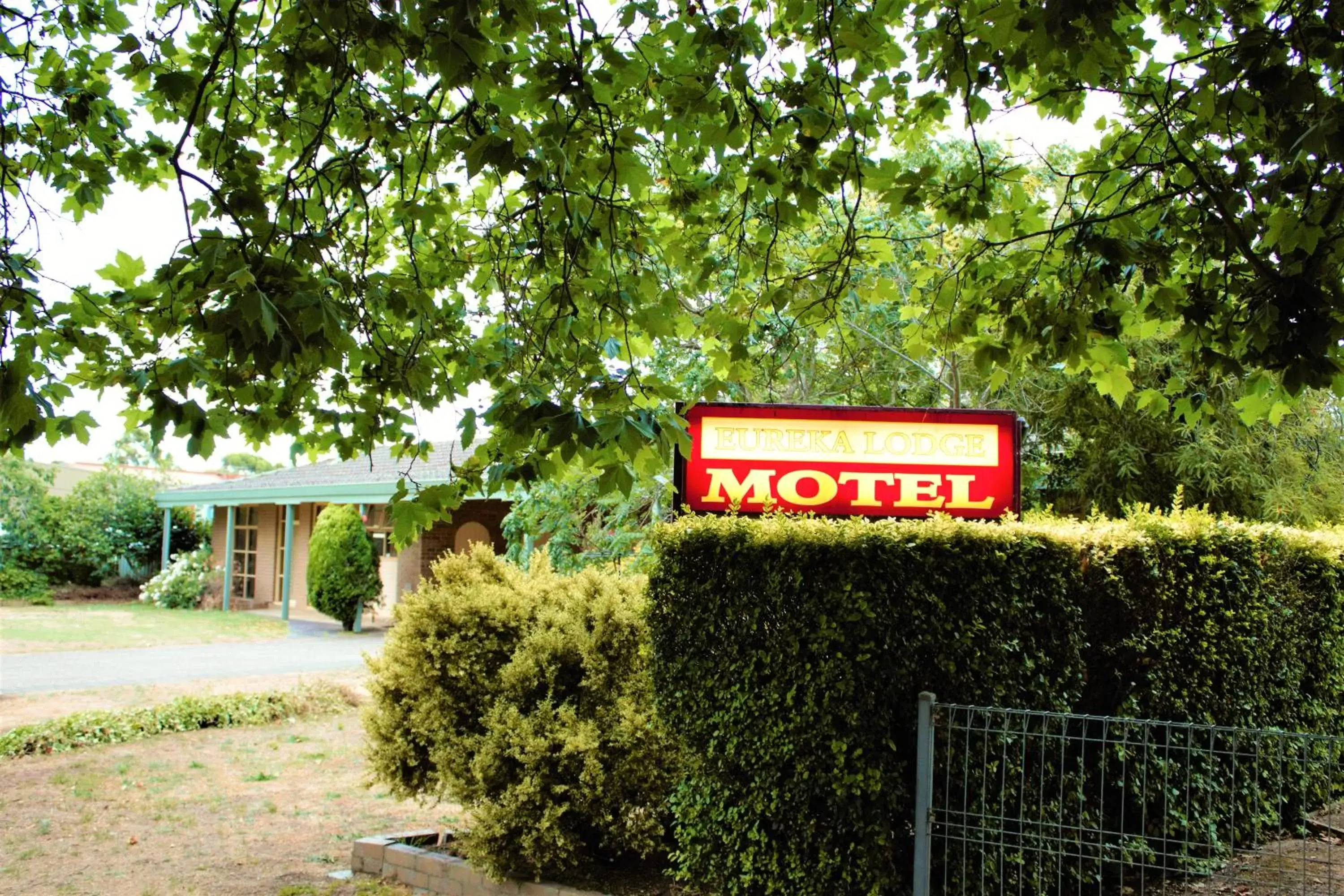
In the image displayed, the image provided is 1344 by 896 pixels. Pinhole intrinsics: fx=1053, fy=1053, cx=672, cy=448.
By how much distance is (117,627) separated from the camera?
2169 cm

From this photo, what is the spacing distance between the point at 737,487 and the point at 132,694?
32.8 feet

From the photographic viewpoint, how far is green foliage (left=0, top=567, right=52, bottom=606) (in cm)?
2736

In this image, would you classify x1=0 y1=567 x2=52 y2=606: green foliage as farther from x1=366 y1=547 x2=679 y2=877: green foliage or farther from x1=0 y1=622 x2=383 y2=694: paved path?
x1=366 y1=547 x2=679 y2=877: green foliage

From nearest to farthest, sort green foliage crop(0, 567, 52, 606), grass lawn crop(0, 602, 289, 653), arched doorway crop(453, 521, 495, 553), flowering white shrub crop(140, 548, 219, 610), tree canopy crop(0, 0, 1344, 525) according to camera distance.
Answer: tree canopy crop(0, 0, 1344, 525)
grass lawn crop(0, 602, 289, 653)
arched doorway crop(453, 521, 495, 553)
flowering white shrub crop(140, 548, 219, 610)
green foliage crop(0, 567, 52, 606)

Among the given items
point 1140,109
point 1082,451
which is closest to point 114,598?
point 1082,451

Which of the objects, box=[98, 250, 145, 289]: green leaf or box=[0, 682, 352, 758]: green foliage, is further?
box=[0, 682, 352, 758]: green foliage

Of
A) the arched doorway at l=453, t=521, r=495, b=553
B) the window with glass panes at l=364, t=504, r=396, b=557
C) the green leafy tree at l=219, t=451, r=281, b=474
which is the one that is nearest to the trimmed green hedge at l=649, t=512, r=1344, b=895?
the arched doorway at l=453, t=521, r=495, b=553

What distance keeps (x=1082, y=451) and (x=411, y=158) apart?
9.42 m

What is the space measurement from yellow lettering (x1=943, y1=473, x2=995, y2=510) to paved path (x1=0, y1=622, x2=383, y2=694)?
8.69 metres

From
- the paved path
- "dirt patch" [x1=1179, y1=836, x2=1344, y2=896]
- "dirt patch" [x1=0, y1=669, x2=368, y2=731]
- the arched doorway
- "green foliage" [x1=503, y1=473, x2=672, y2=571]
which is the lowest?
the paved path

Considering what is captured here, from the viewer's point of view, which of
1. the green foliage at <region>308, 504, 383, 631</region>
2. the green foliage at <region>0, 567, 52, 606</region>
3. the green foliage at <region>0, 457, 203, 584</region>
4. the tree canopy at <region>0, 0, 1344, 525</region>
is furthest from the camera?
the green foliage at <region>0, 457, 203, 584</region>

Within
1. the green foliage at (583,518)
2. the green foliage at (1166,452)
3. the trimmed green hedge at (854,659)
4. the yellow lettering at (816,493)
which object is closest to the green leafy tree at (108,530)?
the green foliage at (583,518)

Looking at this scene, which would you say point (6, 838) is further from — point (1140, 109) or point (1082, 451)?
point (1082, 451)

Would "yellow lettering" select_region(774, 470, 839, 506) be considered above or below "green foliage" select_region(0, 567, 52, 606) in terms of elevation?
above
